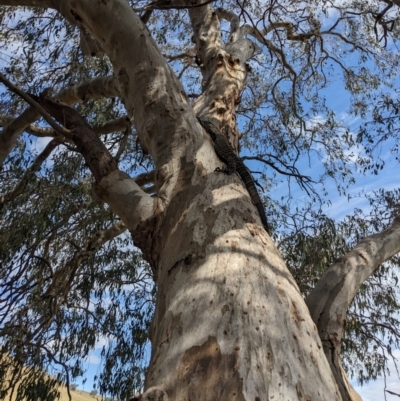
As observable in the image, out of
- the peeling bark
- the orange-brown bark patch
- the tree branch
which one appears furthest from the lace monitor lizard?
the tree branch

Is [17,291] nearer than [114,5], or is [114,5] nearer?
[114,5]

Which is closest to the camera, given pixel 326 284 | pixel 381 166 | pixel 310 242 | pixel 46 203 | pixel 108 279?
pixel 326 284

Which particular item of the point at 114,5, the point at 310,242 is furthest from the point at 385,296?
the point at 114,5

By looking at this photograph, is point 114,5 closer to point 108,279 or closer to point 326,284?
point 326,284

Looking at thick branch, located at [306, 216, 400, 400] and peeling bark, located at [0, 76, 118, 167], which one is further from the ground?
peeling bark, located at [0, 76, 118, 167]

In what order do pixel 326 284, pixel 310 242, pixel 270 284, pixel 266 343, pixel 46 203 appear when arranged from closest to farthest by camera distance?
1. pixel 266 343
2. pixel 270 284
3. pixel 326 284
4. pixel 46 203
5. pixel 310 242

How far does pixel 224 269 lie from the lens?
1.46m

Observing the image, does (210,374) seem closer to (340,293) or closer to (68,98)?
(340,293)

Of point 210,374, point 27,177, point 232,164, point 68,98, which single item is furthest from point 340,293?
point 27,177

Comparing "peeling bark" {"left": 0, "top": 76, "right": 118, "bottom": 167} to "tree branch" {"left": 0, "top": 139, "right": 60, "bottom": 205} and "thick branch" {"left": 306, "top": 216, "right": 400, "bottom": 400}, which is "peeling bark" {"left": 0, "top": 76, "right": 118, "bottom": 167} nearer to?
"tree branch" {"left": 0, "top": 139, "right": 60, "bottom": 205}

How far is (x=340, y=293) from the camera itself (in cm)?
203

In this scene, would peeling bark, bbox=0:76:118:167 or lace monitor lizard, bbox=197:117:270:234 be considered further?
peeling bark, bbox=0:76:118:167

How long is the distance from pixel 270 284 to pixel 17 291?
3.19 meters

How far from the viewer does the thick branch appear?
1833 mm
